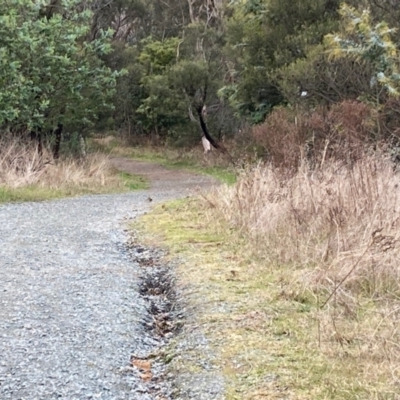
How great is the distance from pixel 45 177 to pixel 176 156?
39.2ft

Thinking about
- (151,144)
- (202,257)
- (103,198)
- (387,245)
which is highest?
(387,245)

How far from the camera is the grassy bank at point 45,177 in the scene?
11.3 metres

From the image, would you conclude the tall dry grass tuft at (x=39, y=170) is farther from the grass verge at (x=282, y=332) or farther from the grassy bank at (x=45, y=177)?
the grass verge at (x=282, y=332)

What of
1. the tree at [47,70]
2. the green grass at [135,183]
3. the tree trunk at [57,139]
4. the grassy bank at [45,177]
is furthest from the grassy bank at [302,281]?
the tree trunk at [57,139]

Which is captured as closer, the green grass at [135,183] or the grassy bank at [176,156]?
the green grass at [135,183]

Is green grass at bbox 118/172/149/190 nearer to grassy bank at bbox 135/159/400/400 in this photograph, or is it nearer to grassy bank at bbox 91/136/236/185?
grassy bank at bbox 91/136/236/185

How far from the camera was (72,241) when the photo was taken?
691cm

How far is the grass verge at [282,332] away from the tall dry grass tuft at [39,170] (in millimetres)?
7019

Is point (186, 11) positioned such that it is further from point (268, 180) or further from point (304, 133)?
point (268, 180)

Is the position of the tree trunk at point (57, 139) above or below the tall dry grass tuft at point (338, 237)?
below

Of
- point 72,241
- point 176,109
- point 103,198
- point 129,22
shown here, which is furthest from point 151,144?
point 72,241

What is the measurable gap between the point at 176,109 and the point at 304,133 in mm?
15500

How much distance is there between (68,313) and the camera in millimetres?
4188

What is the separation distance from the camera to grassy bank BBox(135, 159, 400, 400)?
3035 mm
